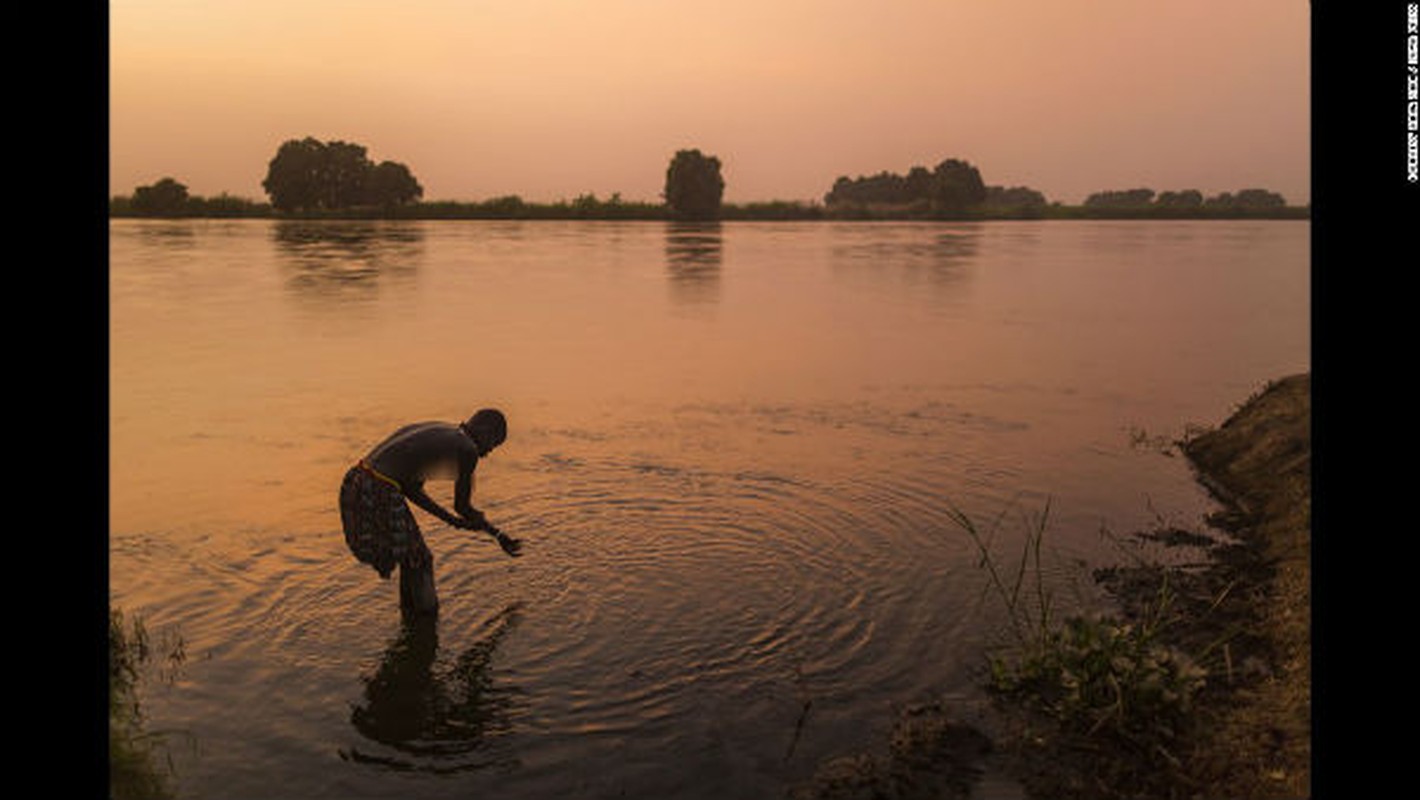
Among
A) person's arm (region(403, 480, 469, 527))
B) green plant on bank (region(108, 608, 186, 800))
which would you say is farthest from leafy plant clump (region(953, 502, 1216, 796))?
green plant on bank (region(108, 608, 186, 800))

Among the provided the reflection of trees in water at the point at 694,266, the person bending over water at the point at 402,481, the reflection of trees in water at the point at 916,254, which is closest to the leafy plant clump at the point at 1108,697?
the person bending over water at the point at 402,481

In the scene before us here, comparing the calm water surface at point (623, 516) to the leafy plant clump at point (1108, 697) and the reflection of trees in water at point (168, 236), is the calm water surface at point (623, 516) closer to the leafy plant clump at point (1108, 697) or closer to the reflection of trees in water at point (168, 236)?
the leafy plant clump at point (1108, 697)

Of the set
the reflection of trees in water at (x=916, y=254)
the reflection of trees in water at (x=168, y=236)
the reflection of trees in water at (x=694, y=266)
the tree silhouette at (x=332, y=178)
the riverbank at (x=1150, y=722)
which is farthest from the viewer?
the tree silhouette at (x=332, y=178)

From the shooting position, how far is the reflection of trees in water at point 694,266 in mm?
36812

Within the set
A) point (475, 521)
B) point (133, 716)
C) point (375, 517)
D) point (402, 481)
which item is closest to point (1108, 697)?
point (475, 521)

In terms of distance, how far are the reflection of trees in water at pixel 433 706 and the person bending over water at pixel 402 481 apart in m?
0.74

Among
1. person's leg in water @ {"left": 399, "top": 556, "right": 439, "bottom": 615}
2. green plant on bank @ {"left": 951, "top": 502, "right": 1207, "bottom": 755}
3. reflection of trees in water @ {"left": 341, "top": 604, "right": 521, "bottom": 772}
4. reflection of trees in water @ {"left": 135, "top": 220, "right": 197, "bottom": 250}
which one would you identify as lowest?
reflection of trees in water @ {"left": 341, "top": 604, "right": 521, "bottom": 772}

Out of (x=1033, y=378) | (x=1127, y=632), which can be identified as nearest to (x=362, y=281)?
(x=1033, y=378)

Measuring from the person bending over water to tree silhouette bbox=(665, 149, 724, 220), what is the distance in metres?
120

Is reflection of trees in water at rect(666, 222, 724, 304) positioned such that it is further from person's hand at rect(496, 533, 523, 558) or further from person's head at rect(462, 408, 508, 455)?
person's head at rect(462, 408, 508, 455)

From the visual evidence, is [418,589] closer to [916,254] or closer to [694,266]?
[694,266]

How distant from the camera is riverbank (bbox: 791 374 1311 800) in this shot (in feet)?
19.2
